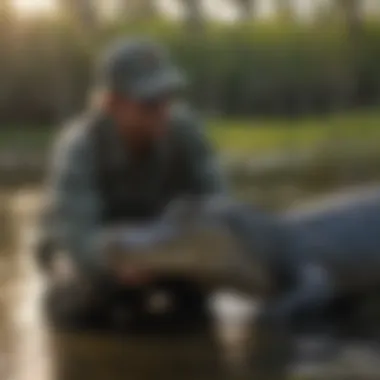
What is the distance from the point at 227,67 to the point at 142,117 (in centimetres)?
600

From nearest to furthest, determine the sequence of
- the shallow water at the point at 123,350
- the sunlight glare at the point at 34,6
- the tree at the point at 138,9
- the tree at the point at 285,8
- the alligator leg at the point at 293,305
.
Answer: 1. the shallow water at the point at 123,350
2. the alligator leg at the point at 293,305
3. the sunlight glare at the point at 34,6
4. the tree at the point at 285,8
5. the tree at the point at 138,9

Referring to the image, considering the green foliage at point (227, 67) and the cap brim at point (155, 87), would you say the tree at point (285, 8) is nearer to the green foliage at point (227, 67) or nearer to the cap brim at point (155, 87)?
the green foliage at point (227, 67)

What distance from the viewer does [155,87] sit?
3041 millimetres

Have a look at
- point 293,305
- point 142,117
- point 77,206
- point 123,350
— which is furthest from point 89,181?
point 293,305

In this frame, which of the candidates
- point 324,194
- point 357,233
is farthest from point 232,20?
point 357,233

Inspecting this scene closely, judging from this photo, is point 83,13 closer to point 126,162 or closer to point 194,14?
point 194,14

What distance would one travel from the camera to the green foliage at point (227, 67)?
888cm

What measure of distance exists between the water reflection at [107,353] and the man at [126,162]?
181 mm

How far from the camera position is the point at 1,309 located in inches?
132

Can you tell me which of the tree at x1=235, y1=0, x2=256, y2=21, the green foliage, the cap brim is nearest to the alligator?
the cap brim

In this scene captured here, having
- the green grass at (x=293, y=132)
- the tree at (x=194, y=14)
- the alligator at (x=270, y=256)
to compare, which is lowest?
the alligator at (x=270, y=256)

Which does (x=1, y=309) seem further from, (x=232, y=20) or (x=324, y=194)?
(x=232, y=20)

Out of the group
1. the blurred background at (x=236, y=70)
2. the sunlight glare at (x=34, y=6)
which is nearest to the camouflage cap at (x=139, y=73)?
the blurred background at (x=236, y=70)

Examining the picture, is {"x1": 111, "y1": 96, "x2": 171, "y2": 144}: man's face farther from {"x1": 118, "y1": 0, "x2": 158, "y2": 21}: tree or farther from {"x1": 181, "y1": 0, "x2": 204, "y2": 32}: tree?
{"x1": 118, "y1": 0, "x2": 158, "y2": 21}: tree
